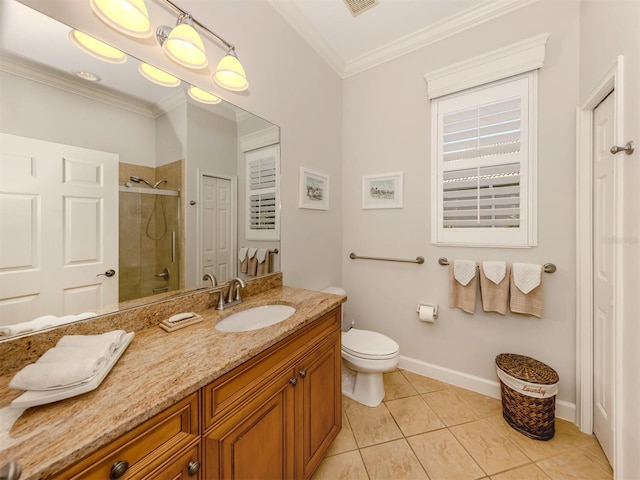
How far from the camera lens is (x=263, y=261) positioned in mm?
1700

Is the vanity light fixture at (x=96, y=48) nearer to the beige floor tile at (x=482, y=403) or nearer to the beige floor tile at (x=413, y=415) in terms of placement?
the beige floor tile at (x=413, y=415)

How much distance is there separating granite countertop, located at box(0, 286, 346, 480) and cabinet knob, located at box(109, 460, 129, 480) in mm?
75

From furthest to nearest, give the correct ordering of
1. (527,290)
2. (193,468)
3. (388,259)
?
(388,259) → (527,290) → (193,468)

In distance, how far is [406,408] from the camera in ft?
5.91

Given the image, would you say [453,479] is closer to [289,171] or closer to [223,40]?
[289,171]

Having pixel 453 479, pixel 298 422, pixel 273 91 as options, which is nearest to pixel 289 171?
pixel 273 91

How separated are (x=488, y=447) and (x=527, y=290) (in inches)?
38.6

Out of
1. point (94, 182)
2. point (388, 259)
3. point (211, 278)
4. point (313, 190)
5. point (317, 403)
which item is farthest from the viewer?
point (388, 259)

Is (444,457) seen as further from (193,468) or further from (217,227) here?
(217,227)

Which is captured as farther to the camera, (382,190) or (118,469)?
(382,190)

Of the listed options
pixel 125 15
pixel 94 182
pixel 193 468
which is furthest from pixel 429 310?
pixel 125 15

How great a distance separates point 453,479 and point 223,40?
2.59 meters

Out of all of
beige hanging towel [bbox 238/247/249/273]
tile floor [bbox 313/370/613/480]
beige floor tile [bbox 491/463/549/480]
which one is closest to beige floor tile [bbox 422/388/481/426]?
tile floor [bbox 313/370/613/480]

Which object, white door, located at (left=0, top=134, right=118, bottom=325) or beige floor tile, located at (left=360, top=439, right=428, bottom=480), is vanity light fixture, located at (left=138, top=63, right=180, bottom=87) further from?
beige floor tile, located at (left=360, top=439, right=428, bottom=480)
